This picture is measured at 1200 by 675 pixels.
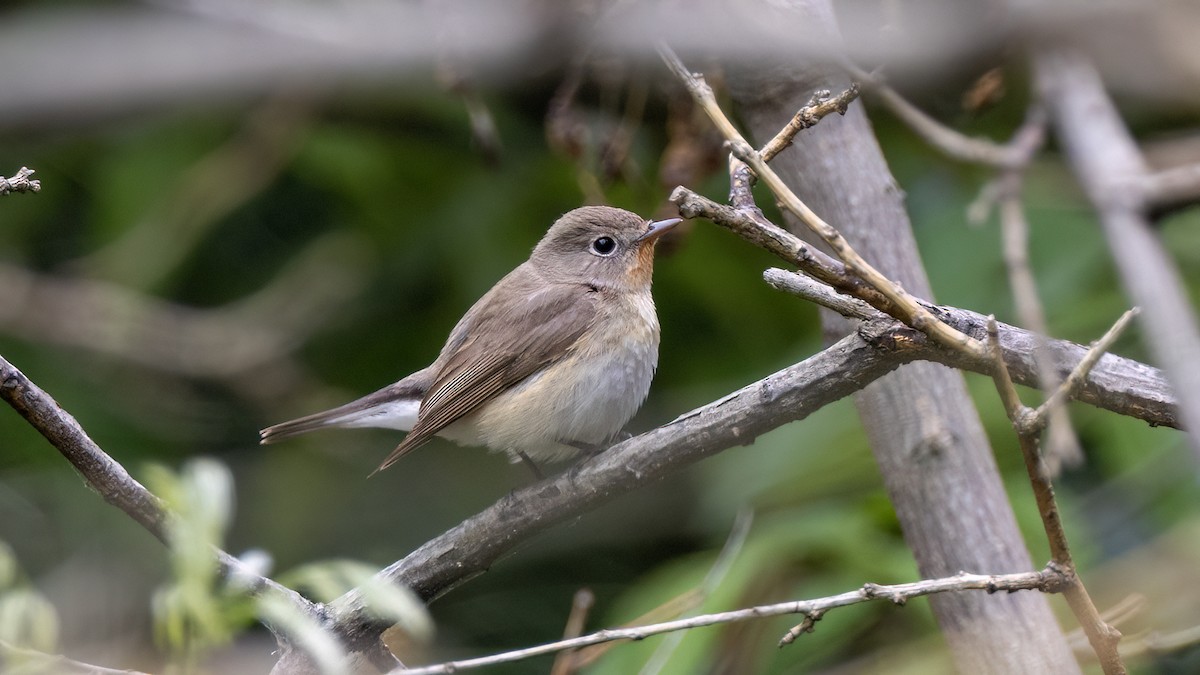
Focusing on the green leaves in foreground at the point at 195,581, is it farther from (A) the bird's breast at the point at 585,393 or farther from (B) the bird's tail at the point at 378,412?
(B) the bird's tail at the point at 378,412

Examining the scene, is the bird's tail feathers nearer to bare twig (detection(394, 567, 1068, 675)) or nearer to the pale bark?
the pale bark

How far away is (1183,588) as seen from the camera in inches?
131

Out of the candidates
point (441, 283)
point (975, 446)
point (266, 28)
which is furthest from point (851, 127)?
point (266, 28)

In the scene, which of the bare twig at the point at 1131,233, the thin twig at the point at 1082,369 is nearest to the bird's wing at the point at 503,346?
the bare twig at the point at 1131,233

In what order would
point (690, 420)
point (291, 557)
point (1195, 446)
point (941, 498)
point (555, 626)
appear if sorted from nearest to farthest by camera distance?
point (1195, 446) < point (690, 420) < point (941, 498) < point (555, 626) < point (291, 557)

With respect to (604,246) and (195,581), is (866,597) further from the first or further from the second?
(604,246)

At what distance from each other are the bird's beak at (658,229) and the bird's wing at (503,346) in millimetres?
304

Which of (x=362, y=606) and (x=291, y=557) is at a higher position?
(x=291, y=557)

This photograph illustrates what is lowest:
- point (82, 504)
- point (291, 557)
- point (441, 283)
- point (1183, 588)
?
point (1183, 588)

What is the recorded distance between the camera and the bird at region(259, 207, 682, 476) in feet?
13.9

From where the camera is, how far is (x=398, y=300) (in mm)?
5844

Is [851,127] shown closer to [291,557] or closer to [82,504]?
[291,557]

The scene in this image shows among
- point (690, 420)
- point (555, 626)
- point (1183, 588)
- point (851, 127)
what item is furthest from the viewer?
point (555, 626)

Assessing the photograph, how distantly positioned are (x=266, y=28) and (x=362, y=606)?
3316 mm
